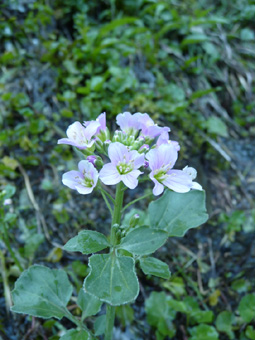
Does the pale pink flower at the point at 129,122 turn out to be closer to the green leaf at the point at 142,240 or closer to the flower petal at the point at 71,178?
the flower petal at the point at 71,178

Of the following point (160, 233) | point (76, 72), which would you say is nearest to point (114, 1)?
point (76, 72)

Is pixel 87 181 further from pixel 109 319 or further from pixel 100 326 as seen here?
pixel 100 326

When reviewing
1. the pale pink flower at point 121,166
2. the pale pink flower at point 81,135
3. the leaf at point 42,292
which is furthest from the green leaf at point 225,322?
the pale pink flower at point 81,135

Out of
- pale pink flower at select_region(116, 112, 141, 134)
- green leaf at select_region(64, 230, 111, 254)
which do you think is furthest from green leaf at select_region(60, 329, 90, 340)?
pale pink flower at select_region(116, 112, 141, 134)

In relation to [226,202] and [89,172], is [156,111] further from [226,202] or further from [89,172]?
[89,172]

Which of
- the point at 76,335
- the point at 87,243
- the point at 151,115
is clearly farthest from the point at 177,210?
the point at 151,115

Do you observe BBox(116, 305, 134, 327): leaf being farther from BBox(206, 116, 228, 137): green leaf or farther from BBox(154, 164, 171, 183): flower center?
BBox(206, 116, 228, 137): green leaf
